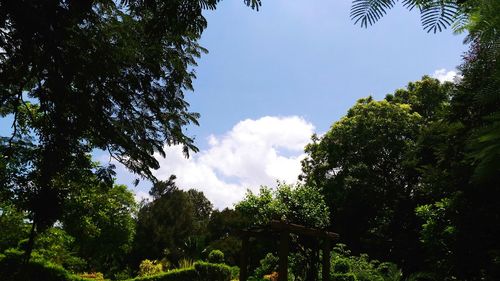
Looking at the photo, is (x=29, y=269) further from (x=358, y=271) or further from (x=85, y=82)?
(x=85, y=82)

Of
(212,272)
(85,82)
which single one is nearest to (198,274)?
(212,272)

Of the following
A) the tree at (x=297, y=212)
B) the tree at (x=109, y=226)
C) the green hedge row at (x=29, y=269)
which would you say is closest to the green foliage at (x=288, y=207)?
the tree at (x=297, y=212)

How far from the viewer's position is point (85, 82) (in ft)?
15.8

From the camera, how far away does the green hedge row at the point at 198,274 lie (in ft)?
62.1

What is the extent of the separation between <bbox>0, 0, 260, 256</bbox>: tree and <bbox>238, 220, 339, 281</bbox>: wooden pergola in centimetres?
356

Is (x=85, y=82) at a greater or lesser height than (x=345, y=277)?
greater

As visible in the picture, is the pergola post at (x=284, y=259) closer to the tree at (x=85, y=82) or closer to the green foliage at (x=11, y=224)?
the tree at (x=85, y=82)

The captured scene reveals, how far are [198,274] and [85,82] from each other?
632 inches

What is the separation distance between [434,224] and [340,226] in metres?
14.1

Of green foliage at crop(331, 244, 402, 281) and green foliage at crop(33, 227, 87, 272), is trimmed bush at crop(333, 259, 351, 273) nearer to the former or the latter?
green foliage at crop(331, 244, 402, 281)

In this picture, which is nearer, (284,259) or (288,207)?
(284,259)

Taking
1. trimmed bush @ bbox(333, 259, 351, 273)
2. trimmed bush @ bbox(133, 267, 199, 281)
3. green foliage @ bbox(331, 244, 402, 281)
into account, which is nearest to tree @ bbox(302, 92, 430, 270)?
green foliage @ bbox(331, 244, 402, 281)

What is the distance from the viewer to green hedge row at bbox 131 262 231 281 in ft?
62.1

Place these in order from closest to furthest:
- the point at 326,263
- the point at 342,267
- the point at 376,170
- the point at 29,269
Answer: the point at 326,263, the point at 342,267, the point at 29,269, the point at 376,170
